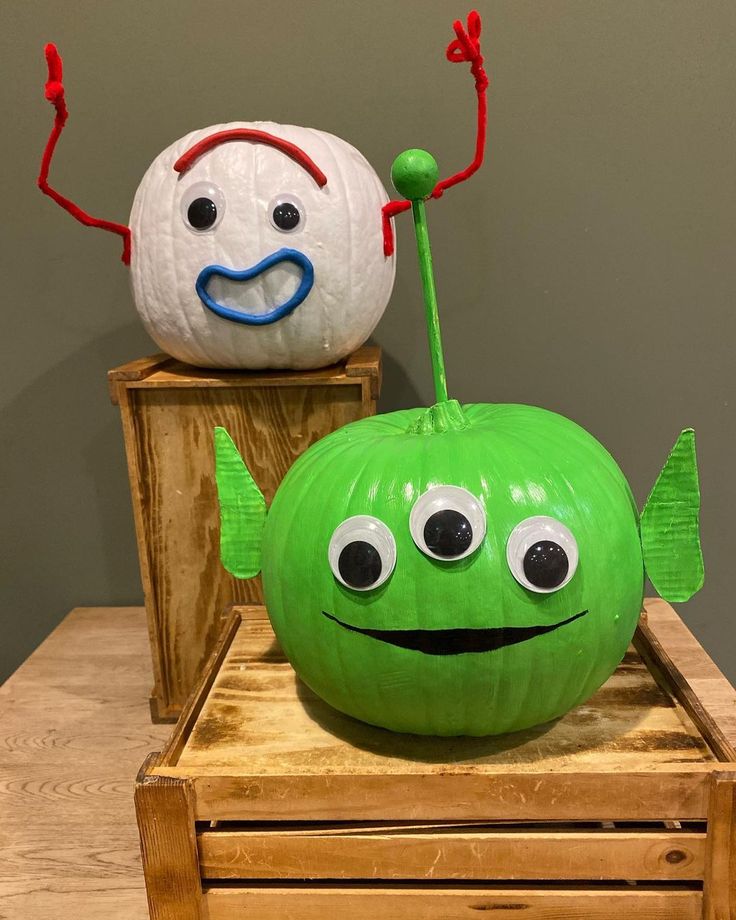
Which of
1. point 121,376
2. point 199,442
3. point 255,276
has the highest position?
point 255,276

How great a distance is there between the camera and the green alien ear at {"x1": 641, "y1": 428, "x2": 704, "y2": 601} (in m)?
0.76

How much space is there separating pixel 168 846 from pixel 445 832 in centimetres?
27

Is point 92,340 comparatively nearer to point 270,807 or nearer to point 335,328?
point 335,328

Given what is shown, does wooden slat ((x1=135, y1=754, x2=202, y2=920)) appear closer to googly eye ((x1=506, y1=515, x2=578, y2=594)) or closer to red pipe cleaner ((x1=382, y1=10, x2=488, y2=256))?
googly eye ((x1=506, y1=515, x2=578, y2=594))

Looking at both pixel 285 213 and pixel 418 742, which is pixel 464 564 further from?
pixel 285 213

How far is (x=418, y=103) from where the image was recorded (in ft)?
4.47

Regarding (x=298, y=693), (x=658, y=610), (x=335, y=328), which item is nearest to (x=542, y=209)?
(x=335, y=328)

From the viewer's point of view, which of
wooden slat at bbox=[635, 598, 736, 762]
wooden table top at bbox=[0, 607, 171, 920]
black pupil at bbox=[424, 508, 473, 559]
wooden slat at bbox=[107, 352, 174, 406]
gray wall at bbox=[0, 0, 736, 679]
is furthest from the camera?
gray wall at bbox=[0, 0, 736, 679]

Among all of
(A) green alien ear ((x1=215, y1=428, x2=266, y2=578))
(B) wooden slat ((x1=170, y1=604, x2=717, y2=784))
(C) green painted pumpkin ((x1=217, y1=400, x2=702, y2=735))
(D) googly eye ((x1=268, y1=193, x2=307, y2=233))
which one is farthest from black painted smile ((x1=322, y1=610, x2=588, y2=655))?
(D) googly eye ((x1=268, y1=193, x2=307, y2=233))

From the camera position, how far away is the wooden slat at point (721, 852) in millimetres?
715

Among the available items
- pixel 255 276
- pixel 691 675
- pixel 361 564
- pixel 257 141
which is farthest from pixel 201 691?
pixel 691 675

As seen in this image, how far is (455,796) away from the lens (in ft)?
2.42

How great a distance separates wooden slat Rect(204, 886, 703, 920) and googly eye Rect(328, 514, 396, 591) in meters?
0.32

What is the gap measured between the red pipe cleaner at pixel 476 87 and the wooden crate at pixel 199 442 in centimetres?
21
